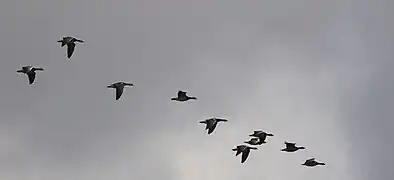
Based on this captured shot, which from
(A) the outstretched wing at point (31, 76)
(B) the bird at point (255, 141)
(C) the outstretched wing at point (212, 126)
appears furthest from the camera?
(B) the bird at point (255, 141)

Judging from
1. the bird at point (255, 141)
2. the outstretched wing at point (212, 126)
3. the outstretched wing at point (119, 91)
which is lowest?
the bird at point (255, 141)

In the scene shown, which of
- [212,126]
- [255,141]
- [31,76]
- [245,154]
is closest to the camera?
[31,76]

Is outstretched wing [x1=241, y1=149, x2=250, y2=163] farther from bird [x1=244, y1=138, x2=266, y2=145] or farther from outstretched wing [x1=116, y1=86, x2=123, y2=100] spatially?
outstretched wing [x1=116, y1=86, x2=123, y2=100]

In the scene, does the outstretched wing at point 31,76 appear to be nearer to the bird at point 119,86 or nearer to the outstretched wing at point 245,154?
the bird at point 119,86

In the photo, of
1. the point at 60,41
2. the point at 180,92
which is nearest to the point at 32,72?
the point at 60,41

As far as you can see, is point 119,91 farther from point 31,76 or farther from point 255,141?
point 255,141

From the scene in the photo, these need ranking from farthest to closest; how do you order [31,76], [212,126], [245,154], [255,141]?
[255,141]
[245,154]
[212,126]
[31,76]

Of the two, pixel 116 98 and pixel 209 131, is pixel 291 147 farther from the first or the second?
pixel 116 98

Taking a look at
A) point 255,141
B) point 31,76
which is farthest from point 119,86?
point 255,141

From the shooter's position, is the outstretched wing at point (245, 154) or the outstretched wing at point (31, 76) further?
the outstretched wing at point (245, 154)

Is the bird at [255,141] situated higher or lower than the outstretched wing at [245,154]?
higher

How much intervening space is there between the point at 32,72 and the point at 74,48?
458cm

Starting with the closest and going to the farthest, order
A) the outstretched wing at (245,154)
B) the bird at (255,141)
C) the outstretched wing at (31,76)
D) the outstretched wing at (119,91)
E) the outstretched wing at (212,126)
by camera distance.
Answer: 1. the outstretched wing at (119,91)
2. the outstretched wing at (31,76)
3. the outstretched wing at (212,126)
4. the bird at (255,141)
5. the outstretched wing at (245,154)

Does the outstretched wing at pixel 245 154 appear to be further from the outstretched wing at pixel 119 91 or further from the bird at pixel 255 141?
the outstretched wing at pixel 119 91
